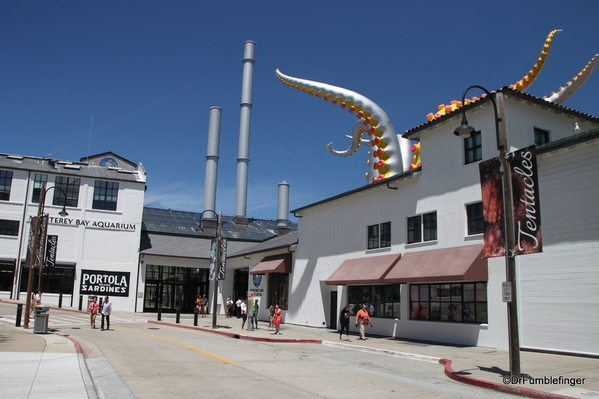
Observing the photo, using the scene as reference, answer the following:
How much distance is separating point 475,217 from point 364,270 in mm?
6570

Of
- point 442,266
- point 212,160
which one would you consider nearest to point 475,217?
point 442,266

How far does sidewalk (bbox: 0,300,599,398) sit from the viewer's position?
31.9 feet

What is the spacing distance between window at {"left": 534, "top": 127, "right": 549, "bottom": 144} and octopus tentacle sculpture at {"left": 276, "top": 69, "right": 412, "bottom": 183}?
809 cm

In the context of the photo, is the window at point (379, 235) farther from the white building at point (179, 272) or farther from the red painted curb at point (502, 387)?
the white building at point (179, 272)

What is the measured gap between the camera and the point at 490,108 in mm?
18984

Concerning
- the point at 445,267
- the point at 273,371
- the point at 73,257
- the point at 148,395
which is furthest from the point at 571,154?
the point at 73,257

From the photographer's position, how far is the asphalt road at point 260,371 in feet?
32.2

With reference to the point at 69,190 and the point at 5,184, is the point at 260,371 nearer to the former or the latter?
the point at 69,190

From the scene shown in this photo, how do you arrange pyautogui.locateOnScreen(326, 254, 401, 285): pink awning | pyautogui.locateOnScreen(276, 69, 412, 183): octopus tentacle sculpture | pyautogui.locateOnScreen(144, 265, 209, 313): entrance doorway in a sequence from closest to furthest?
pyautogui.locateOnScreen(326, 254, 401, 285): pink awning
pyautogui.locateOnScreen(276, 69, 412, 183): octopus tentacle sculpture
pyautogui.locateOnScreen(144, 265, 209, 313): entrance doorway

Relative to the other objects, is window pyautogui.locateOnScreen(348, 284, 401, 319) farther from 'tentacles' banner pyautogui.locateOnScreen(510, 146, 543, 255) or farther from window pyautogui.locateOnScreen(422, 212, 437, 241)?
'tentacles' banner pyautogui.locateOnScreen(510, 146, 543, 255)

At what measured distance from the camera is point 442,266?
1905 centimetres

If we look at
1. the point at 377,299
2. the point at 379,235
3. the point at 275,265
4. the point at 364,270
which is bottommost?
the point at 377,299

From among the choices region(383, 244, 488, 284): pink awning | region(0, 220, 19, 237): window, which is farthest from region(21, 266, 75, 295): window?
region(383, 244, 488, 284): pink awning

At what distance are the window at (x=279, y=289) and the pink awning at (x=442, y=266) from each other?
12364 mm
